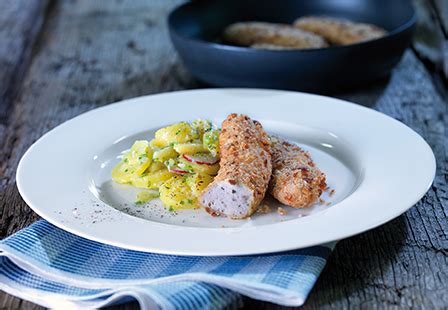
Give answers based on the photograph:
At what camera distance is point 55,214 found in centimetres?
171

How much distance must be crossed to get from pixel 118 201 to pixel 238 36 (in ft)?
4.82

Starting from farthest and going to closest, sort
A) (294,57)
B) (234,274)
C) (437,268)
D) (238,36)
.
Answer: (238,36), (294,57), (437,268), (234,274)

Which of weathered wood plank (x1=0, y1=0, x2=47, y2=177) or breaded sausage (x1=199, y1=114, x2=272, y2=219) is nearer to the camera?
breaded sausage (x1=199, y1=114, x2=272, y2=219)

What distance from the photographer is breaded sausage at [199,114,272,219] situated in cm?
176

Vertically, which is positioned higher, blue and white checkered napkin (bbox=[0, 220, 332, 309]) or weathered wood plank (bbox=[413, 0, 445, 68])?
blue and white checkered napkin (bbox=[0, 220, 332, 309])

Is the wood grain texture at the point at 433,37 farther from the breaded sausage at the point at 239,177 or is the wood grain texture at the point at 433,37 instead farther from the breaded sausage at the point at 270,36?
the breaded sausage at the point at 239,177

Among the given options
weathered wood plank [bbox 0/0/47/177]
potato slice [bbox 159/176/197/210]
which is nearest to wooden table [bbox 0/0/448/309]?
Result: weathered wood plank [bbox 0/0/47/177]

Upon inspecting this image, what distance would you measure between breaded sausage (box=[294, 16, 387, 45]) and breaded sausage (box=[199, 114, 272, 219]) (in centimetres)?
122

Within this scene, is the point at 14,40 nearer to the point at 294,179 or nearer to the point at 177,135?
the point at 177,135

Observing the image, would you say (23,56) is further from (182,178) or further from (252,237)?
(252,237)

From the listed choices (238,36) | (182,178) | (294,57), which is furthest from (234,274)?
(238,36)

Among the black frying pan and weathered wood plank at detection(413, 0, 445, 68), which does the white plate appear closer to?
the black frying pan

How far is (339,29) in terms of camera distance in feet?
10.1

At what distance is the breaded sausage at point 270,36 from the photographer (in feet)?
9.77
